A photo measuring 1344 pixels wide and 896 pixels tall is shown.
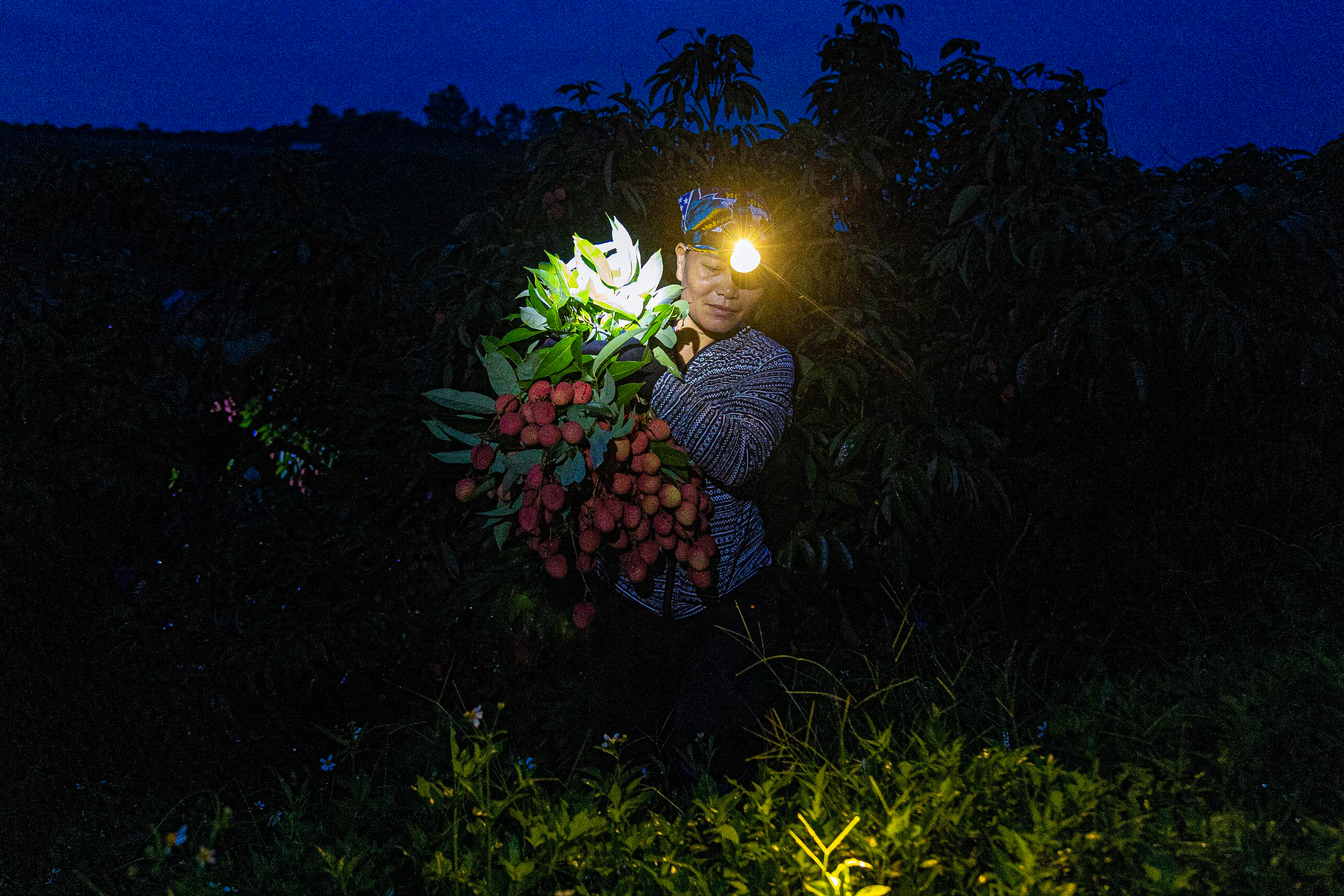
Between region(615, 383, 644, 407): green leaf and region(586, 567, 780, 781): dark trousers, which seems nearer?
region(615, 383, 644, 407): green leaf

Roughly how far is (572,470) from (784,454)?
74cm

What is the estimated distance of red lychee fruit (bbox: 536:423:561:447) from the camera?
1373 millimetres

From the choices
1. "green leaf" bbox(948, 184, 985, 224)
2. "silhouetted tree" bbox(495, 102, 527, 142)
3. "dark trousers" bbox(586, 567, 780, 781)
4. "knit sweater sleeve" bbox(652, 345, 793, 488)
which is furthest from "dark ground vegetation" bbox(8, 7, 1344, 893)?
"silhouetted tree" bbox(495, 102, 527, 142)

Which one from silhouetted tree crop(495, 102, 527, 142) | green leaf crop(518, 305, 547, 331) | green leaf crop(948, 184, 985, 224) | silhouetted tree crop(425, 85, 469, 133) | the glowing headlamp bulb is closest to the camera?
green leaf crop(518, 305, 547, 331)

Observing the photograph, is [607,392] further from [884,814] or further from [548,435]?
[884,814]

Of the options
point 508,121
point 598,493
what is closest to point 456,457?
point 598,493

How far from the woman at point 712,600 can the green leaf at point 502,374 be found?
0.38m

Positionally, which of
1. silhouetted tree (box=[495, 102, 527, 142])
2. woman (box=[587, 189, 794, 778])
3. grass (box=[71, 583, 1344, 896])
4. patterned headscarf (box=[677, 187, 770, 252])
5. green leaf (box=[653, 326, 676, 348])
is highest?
silhouetted tree (box=[495, 102, 527, 142])

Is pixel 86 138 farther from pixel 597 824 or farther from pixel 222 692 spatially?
pixel 597 824

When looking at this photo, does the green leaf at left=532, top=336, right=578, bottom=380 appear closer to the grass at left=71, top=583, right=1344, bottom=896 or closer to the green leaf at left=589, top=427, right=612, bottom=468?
the green leaf at left=589, top=427, right=612, bottom=468

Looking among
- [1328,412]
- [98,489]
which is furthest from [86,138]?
[1328,412]

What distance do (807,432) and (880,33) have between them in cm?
158

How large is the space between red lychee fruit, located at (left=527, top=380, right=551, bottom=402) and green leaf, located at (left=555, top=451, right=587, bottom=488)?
0.11 metres

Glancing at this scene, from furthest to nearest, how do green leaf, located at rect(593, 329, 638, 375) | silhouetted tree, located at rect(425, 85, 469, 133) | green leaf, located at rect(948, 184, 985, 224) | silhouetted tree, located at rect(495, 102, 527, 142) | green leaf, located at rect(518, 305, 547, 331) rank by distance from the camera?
silhouetted tree, located at rect(425, 85, 469, 133) → silhouetted tree, located at rect(495, 102, 527, 142) → green leaf, located at rect(948, 184, 985, 224) → green leaf, located at rect(518, 305, 547, 331) → green leaf, located at rect(593, 329, 638, 375)
